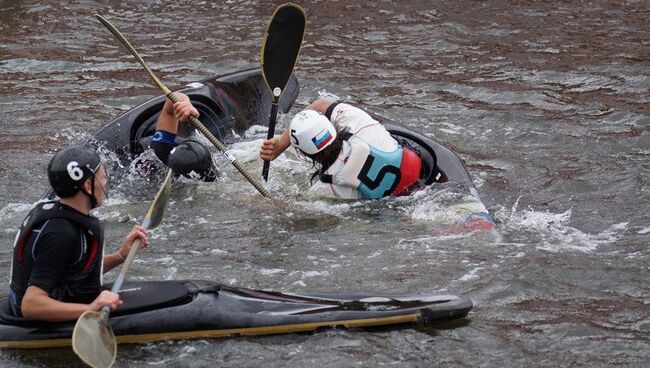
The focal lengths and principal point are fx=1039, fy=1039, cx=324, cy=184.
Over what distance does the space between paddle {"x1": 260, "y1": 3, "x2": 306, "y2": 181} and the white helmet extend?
1.13 m

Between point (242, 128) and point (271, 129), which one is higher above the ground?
Answer: point (271, 129)

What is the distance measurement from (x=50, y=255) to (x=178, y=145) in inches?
111

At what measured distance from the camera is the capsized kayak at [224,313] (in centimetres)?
501

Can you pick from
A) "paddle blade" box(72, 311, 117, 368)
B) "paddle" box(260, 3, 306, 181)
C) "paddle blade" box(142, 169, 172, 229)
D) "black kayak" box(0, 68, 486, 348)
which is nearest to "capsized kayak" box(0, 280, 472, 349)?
"black kayak" box(0, 68, 486, 348)

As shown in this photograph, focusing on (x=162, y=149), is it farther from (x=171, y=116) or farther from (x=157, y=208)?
(x=157, y=208)

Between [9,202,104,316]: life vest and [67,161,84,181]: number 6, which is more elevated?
[67,161,84,181]: number 6

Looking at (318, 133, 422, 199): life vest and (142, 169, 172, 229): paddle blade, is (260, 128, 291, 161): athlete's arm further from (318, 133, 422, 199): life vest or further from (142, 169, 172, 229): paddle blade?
(142, 169, 172, 229): paddle blade

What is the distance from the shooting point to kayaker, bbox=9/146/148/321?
462 centimetres

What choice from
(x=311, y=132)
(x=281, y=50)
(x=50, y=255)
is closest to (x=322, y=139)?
(x=311, y=132)

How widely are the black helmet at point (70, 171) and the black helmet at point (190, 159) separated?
2.55 m

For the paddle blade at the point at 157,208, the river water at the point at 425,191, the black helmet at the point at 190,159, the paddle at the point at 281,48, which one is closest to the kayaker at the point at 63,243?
the river water at the point at 425,191

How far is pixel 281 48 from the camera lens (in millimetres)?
8070

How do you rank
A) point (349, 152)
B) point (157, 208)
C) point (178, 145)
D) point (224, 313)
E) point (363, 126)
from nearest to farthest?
point (224, 313), point (157, 208), point (349, 152), point (363, 126), point (178, 145)

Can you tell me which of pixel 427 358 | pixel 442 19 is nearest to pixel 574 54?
pixel 442 19
